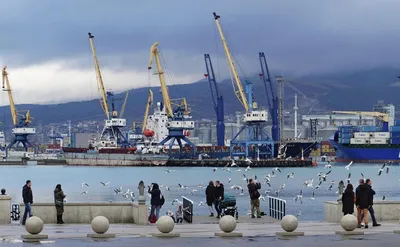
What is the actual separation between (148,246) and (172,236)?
344 centimetres

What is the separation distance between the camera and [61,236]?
30641mm

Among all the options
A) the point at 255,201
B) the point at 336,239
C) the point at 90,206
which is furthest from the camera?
the point at 255,201

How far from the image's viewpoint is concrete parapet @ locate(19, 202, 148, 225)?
36.1 m

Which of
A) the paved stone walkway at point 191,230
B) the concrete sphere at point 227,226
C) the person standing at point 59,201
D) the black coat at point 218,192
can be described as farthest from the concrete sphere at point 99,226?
the black coat at point 218,192

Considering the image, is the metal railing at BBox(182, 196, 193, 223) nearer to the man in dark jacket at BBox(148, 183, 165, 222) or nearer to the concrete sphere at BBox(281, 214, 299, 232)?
the man in dark jacket at BBox(148, 183, 165, 222)

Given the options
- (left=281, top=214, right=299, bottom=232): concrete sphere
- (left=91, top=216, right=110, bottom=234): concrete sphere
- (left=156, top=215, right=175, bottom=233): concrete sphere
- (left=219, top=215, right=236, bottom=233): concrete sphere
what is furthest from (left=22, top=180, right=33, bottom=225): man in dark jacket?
(left=281, top=214, right=299, bottom=232): concrete sphere

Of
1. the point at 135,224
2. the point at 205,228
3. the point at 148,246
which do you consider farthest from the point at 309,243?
the point at 135,224

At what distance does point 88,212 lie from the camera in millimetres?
36156

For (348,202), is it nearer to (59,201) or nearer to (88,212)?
(88,212)

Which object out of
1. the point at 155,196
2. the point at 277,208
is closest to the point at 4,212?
the point at 155,196

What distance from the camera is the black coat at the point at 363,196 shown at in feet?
108

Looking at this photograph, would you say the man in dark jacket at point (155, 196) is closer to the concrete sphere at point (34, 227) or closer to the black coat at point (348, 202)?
the concrete sphere at point (34, 227)

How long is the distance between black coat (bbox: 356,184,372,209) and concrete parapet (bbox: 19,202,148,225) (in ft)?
27.5

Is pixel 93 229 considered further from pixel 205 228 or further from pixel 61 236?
pixel 205 228
